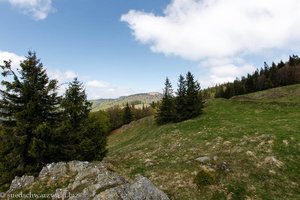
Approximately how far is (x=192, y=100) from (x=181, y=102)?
2444 millimetres

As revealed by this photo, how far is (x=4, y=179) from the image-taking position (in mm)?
21469

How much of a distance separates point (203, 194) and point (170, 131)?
91.2ft

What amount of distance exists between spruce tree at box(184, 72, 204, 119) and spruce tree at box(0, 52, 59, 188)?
119 feet

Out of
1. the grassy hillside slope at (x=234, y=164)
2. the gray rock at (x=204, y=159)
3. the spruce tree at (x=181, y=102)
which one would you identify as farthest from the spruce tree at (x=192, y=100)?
the gray rock at (x=204, y=159)

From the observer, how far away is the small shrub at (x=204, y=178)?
18.6 meters

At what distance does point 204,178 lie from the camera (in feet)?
61.9

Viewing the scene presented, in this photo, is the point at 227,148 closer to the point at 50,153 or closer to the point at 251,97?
the point at 50,153

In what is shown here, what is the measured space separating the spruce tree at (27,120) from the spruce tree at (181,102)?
35.8 m

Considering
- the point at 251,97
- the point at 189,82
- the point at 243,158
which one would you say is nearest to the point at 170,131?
the point at 189,82

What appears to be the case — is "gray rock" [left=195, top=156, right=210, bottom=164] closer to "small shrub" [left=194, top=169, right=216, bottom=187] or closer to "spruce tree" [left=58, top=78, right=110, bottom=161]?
"small shrub" [left=194, top=169, right=216, bottom=187]

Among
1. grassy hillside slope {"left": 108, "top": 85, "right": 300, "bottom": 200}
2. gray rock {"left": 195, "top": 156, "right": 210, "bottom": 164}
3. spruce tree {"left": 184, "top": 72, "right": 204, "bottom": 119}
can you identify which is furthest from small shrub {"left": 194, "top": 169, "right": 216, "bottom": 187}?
spruce tree {"left": 184, "top": 72, "right": 204, "bottom": 119}

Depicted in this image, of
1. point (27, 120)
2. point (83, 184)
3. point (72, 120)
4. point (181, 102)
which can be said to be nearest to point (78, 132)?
point (72, 120)

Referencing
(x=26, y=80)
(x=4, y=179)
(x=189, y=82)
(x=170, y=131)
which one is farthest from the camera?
(x=189, y=82)

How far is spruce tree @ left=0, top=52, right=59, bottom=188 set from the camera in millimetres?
21453
